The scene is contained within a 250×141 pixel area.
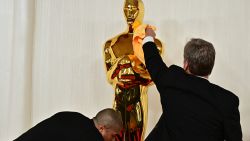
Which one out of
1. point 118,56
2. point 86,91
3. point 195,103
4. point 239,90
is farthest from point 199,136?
point 86,91

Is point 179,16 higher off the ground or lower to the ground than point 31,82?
higher

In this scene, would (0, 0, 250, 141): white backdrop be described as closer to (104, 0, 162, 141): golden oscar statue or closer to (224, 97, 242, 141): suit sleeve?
(104, 0, 162, 141): golden oscar statue

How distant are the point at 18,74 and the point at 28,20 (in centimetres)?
24

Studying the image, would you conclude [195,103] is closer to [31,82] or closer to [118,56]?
[118,56]

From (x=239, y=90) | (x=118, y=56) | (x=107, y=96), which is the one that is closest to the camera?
(x=118, y=56)

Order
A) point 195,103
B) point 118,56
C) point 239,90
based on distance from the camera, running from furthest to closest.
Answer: point 239,90 → point 118,56 → point 195,103

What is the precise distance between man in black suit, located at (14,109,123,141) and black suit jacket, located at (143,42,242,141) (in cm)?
17

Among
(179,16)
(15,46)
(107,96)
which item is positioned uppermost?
(179,16)

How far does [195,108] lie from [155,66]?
0.14 metres

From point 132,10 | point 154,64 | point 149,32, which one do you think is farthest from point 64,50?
point 154,64

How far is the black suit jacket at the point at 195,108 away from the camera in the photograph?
116cm

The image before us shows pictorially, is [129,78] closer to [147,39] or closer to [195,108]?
[147,39]

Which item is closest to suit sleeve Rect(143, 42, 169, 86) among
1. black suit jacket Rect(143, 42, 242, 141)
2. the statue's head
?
black suit jacket Rect(143, 42, 242, 141)

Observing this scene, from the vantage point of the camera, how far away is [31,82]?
218 cm
